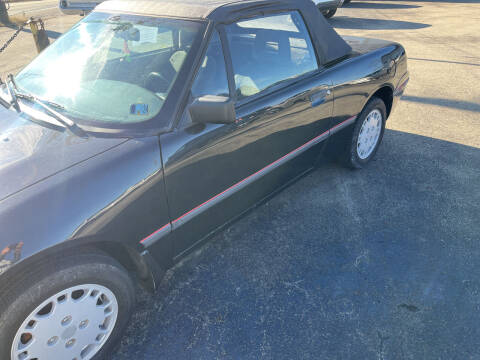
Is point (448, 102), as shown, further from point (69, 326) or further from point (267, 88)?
point (69, 326)

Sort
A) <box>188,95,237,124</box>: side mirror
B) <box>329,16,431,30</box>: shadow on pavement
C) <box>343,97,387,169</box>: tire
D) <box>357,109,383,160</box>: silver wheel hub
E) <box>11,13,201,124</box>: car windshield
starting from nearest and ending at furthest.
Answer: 1. <box>188,95,237,124</box>: side mirror
2. <box>11,13,201,124</box>: car windshield
3. <box>343,97,387,169</box>: tire
4. <box>357,109,383,160</box>: silver wheel hub
5. <box>329,16,431,30</box>: shadow on pavement

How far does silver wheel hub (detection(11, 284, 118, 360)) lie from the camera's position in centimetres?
167

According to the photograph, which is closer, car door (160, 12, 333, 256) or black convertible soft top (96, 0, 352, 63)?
car door (160, 12, 333, 256)

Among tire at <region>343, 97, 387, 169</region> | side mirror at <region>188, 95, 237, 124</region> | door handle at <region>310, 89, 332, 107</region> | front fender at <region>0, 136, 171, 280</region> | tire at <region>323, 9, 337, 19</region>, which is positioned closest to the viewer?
front fender at <region>0, 136, 171, 280</region>

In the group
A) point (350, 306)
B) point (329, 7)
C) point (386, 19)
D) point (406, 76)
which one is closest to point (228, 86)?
point (350, 306)

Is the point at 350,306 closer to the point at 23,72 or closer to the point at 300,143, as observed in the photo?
the point at 300,143

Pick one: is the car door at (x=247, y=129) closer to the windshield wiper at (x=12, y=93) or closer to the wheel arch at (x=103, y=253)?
the wheel arch at (x=103, y=253)

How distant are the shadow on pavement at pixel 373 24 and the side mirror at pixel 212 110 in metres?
9.63

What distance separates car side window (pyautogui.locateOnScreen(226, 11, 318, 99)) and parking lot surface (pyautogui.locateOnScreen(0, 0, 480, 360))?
3.33 feet

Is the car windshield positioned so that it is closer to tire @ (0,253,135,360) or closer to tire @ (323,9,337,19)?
tire @ (0,253,135,360)

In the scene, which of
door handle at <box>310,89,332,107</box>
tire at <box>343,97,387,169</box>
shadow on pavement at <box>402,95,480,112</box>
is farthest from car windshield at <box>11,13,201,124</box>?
shadow on pavement at <box>402,95,480,112</box>

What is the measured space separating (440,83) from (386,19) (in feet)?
21.2

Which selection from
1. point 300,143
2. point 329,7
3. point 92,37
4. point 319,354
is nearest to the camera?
point 319,354

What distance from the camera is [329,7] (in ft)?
35.8
